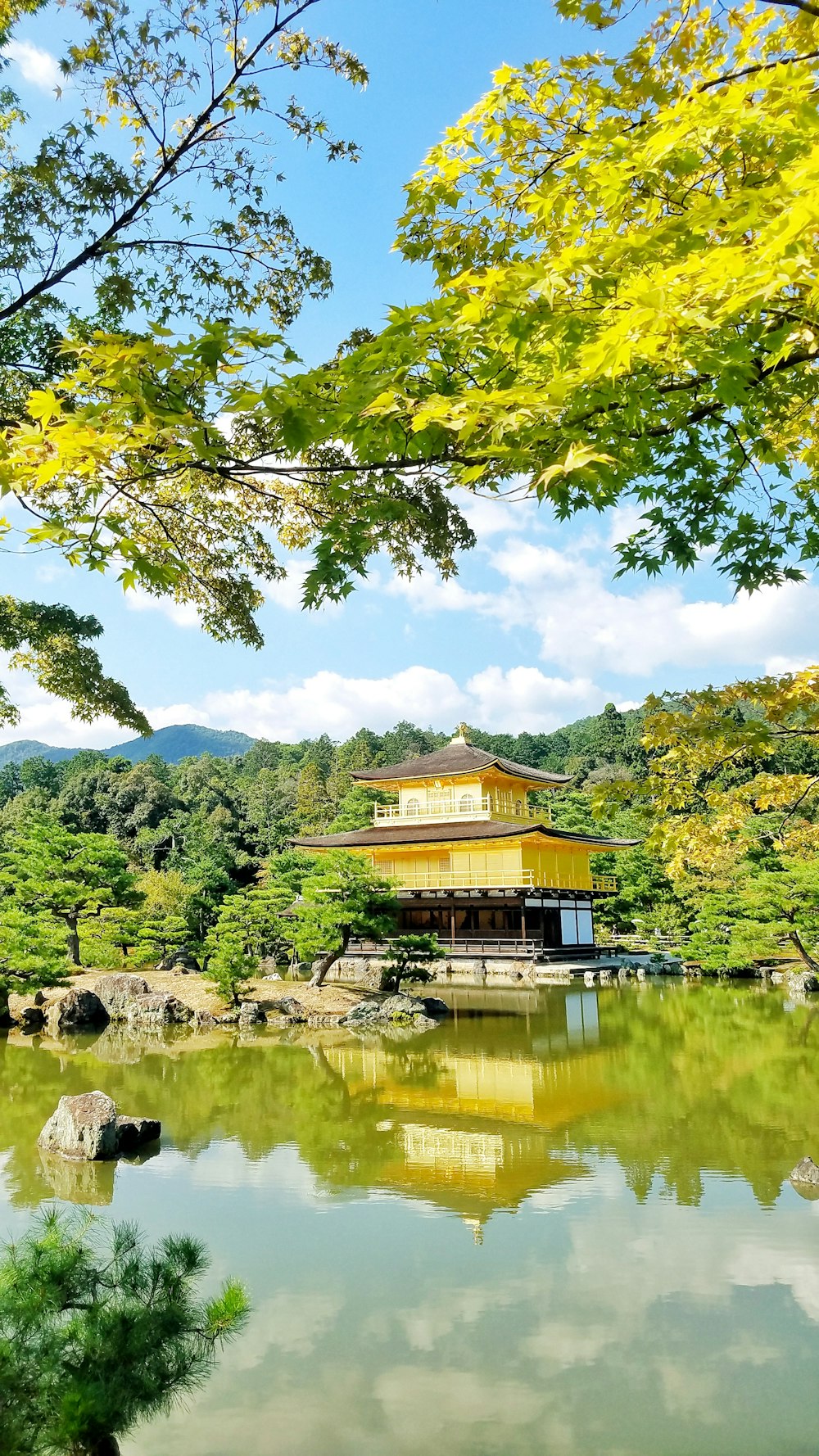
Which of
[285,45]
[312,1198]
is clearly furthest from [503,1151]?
[285,45]

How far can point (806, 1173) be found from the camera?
17.8 feet

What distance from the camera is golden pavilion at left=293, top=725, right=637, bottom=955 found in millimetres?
22109

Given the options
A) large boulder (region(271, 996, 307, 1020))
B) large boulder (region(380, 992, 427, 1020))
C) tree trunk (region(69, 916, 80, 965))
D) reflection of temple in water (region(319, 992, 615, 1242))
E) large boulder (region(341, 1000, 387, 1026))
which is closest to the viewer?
reflection of temple in water (region(319, 992, 615, 1242))

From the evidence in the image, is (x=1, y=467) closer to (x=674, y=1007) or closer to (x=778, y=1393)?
(x=778, y=1393)

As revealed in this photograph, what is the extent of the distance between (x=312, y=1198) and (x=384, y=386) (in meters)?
4.89

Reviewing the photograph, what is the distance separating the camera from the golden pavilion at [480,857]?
22.1 m

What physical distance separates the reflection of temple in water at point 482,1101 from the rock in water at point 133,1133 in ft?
6.19

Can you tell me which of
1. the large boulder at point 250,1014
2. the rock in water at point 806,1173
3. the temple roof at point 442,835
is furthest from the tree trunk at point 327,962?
the rock in water at point 806,1173

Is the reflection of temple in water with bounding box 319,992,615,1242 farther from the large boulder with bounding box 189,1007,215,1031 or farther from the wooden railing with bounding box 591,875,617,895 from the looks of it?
the wooden railing with bounding box 591,875,617,895

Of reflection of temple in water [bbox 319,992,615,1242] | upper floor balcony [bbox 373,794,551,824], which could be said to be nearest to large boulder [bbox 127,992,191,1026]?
reflection of temple in water [bbox 319,992,615,1242]

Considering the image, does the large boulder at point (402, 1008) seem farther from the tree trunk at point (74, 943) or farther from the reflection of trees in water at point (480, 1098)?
the tree trunk at point (74, 943)

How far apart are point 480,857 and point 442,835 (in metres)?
1.22

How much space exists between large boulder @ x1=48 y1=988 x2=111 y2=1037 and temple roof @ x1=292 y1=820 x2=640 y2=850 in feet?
29.3

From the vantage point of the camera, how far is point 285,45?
3.81 m
